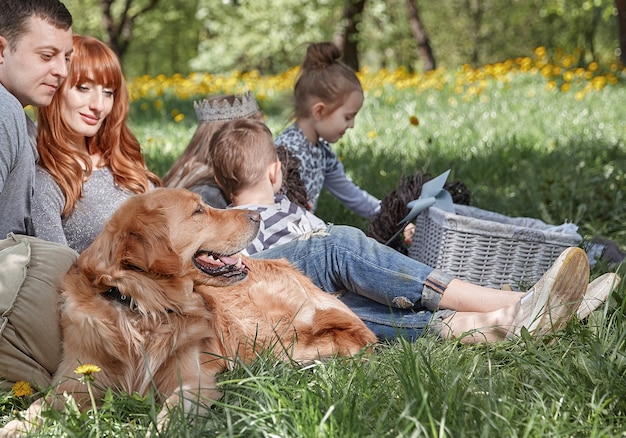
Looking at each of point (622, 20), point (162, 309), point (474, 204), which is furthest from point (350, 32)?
point (162, 309)

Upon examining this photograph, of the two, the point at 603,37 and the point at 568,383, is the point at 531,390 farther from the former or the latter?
the point at 603,37

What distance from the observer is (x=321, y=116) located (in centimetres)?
492

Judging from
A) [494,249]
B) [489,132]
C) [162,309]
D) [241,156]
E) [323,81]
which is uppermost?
[323,81]

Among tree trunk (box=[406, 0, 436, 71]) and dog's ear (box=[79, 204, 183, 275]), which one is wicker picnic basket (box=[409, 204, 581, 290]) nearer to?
dog's ear (box=[79, 204, 183, 275])

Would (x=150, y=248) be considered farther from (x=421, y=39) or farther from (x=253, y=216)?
(x=421, y=39)

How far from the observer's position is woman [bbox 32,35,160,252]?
346cm

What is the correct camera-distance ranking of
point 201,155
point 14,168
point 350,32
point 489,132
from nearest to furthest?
point 14,168 < point 201,155 < point 489,132 < point 350,32

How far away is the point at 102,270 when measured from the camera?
2.62 m

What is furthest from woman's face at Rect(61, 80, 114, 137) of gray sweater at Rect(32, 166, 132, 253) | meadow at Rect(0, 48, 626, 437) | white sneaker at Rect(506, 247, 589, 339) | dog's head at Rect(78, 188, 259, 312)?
white sneaker at Rect(506, 247, 589, 339)

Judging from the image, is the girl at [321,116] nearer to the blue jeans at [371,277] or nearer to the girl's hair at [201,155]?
the girl's hair at [201,155]

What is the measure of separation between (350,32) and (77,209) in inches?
577

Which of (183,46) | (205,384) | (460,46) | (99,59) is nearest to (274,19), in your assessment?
(460,46)

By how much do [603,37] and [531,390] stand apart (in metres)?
24.9

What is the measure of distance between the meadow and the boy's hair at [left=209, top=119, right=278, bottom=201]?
1.24 meters
